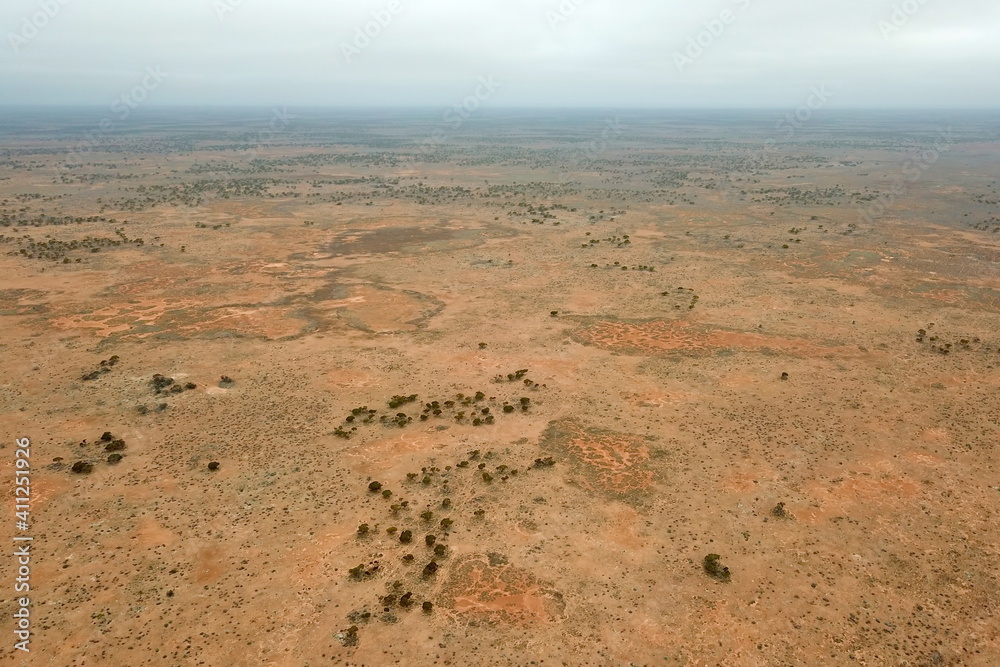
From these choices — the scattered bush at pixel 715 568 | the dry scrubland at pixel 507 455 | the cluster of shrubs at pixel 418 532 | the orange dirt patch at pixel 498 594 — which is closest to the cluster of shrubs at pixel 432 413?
the dry scrubland at pixel 507 455

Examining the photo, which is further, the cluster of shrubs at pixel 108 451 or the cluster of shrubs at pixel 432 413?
the cluster of shrubs at pixel 432 413

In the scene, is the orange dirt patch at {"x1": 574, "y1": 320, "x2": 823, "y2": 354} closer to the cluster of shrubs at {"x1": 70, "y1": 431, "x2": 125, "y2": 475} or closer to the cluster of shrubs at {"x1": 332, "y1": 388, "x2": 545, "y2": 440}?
the cluster of shrubs at {"x1": 332, "y1": 388, "x2": 545, "y2": 440}

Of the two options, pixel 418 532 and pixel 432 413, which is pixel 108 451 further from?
pixel 418 532

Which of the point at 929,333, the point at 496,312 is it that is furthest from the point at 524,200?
the point at 929,333

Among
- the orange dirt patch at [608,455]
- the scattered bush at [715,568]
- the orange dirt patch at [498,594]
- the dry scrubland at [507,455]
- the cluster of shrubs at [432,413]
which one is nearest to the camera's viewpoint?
the dry scrubland at [507,455]

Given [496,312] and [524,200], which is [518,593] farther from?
[524,200]

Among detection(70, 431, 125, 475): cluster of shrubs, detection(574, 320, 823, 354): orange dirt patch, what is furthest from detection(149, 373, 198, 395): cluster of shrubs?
detection(574, 320, 823, 354): orange dirt patch

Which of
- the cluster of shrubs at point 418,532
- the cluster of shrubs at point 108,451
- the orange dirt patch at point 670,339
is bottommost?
the orange dirt patch at point 670,339

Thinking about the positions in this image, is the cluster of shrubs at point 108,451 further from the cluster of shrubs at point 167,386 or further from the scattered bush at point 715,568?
the scattered bush at point 715,568

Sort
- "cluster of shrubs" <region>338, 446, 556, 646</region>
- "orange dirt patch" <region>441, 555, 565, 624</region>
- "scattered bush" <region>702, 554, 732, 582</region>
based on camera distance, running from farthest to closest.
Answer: "scattered bush" <region>702, 554, 732, 582</region> → "cluster of shrubs" <region>338, 446, 556, 646</region> → "orange dirt patch" <region>441, 555, 565, 624</region>

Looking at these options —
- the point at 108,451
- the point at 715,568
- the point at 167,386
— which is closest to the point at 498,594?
the point at 715,568
